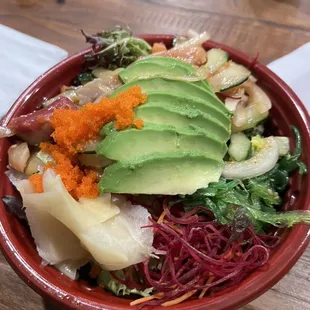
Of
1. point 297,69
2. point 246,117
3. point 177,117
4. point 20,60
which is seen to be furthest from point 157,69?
point 20,60

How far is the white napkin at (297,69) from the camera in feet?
5.53

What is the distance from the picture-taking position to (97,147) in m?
1.11

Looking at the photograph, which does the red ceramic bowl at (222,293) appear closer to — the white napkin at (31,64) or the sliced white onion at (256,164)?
the sliced white onion at (256,164)

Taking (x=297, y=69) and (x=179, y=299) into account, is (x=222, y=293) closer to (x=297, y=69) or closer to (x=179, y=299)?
(x=179, y=299)

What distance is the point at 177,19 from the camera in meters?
2.09

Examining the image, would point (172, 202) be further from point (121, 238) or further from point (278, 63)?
point (278, 63)

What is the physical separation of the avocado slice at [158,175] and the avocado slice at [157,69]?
0.83 ft

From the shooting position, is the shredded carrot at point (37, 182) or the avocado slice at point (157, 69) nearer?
the shredded carrot at point (37, 182)

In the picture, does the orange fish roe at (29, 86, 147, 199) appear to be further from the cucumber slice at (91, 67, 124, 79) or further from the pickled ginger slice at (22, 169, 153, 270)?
the cucumber slice at (91, 67, 124, 79)

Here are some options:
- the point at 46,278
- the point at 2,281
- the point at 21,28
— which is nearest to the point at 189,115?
the point at 46,278

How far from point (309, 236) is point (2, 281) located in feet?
2.81

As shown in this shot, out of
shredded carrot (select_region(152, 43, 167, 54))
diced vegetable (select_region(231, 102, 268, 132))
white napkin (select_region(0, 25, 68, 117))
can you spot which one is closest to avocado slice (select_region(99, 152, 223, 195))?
diced vegetable (select_region(231, 102, 268, 132))

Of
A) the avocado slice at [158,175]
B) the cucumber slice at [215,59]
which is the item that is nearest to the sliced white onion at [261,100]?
the cucumber slice at [215,59]

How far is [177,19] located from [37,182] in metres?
1.26
